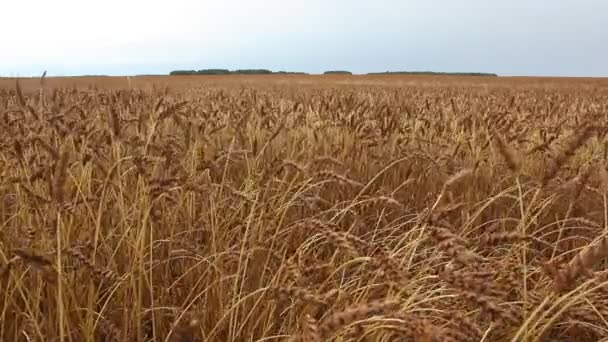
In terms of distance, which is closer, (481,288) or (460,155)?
(481,288)

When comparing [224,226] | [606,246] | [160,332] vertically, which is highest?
[606,246]

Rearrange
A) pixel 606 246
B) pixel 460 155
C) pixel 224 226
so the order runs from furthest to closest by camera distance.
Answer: pixel 460 155
pixel 224 226
pixel 606 246

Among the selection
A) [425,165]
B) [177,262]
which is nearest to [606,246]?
[177,262]

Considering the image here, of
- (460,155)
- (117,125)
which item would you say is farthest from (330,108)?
(117,125)

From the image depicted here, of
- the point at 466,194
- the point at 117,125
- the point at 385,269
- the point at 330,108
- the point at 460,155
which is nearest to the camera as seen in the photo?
the point at 385,269

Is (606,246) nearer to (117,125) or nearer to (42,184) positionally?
(117,125)

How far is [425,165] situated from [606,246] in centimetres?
254

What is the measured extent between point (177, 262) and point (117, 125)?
593mm

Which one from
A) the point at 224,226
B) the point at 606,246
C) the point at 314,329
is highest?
the point at 606,246

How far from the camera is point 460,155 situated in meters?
3.59

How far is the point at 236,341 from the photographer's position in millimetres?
1465

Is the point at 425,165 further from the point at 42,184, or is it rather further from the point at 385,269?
the point at 385,269

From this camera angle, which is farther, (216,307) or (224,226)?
(224,226)

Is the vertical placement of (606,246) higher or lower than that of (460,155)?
higher
